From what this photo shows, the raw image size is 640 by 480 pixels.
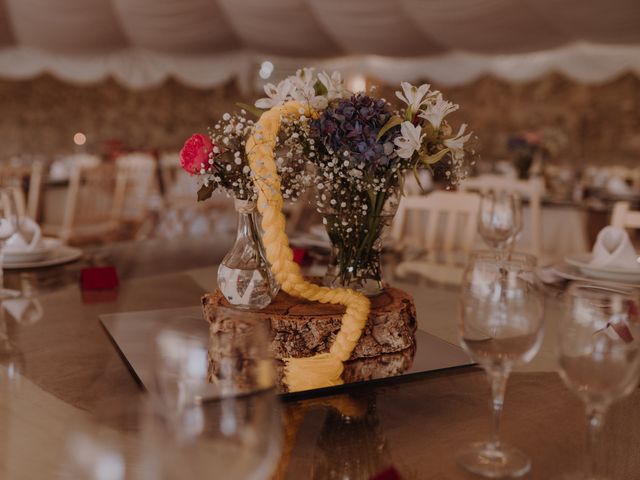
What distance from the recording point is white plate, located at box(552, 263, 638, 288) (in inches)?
62.7

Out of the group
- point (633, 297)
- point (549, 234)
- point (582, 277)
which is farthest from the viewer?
point (549, 234)

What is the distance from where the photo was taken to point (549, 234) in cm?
392

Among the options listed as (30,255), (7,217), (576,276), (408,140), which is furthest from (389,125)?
(30,255)

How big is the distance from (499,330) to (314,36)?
836 centimetres

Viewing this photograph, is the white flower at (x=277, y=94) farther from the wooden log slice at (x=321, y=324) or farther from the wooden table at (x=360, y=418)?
the wooden table at (x=360, y=418)

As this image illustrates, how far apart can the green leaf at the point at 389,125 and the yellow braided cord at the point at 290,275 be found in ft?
0.50

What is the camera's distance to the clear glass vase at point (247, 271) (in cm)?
114

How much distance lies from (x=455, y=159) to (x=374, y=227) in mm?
193

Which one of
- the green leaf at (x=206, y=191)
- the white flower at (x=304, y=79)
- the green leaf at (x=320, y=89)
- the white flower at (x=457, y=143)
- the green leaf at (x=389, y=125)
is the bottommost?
the green leaf at (x=206, y=191)

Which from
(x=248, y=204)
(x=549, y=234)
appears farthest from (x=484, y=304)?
(x=549, y=234)

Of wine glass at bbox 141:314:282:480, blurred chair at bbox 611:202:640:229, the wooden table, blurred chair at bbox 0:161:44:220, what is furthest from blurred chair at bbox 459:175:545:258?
blurred chair at bbox 0:161:44:220

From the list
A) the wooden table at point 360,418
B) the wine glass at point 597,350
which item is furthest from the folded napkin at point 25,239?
the wine glass at point 597,350

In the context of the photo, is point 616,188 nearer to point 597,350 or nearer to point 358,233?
point 358,233

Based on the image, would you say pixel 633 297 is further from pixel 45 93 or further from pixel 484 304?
pixel 45 93
